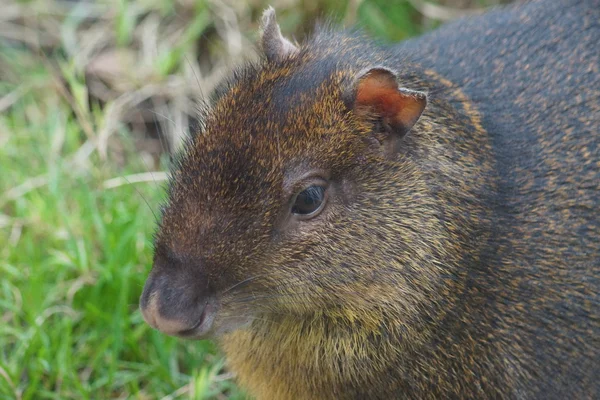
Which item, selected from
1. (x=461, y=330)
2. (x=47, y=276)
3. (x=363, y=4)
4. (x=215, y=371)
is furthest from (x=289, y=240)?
(x=363, y=4)

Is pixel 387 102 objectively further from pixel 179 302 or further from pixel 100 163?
pixel 100 163

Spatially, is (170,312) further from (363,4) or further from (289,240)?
(363,4)

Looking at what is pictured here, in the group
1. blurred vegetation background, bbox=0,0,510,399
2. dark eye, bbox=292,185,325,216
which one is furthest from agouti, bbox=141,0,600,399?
blurred vegetation background, bbox=0,0,510,399

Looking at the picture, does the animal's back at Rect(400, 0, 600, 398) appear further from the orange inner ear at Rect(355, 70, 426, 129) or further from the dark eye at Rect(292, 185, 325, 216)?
the dark eye at Rect(292, 185, 325, 216)

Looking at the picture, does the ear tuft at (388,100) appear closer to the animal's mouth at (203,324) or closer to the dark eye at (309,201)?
the dark eye at (309,201)

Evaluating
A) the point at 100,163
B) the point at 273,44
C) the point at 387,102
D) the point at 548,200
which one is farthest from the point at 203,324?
the point at 100,163

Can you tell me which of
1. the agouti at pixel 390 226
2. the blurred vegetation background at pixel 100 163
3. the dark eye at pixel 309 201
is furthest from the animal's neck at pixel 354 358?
the blurred vegetation background at pixel 100 163

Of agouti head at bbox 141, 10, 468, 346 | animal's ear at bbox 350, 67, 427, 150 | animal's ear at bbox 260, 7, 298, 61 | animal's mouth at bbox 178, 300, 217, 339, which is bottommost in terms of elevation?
animal's mouth at bbox 178, 300, 217, 339
